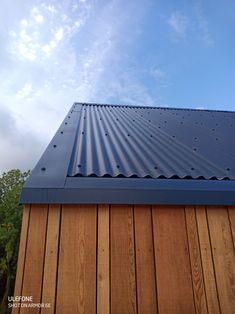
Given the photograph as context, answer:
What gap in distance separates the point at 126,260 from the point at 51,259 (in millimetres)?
495

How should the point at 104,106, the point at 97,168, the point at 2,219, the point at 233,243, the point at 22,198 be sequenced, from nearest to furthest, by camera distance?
the point at 22,198 < the point at 233,243 < the point at 97,168 < the point at 104,106 < the point at 2,219

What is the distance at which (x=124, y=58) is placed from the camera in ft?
32.3

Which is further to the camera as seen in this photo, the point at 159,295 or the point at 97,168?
the point at 97,168

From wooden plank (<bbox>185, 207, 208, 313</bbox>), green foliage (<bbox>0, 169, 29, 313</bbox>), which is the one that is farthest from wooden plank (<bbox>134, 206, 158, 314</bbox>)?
green foliage (<bbox>0, 169, 29, 313</bbox>)

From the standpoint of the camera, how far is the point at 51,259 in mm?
1303

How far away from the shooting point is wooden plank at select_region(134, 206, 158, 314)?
130cm

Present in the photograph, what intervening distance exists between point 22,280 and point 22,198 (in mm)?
501

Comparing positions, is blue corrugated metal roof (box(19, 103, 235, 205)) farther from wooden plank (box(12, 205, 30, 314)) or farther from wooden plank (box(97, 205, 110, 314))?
wooden plank (box(97, 205, 110, 314))

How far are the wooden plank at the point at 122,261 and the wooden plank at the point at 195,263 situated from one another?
427 millimetres

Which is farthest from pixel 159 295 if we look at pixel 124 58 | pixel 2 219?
pixel 2 219

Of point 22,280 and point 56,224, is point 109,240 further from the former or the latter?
point 22,280

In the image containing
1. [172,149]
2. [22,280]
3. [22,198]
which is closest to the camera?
[22,280]

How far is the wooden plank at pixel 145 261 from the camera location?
4.26 ft

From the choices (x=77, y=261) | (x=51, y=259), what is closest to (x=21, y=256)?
(x=51, y=259)
